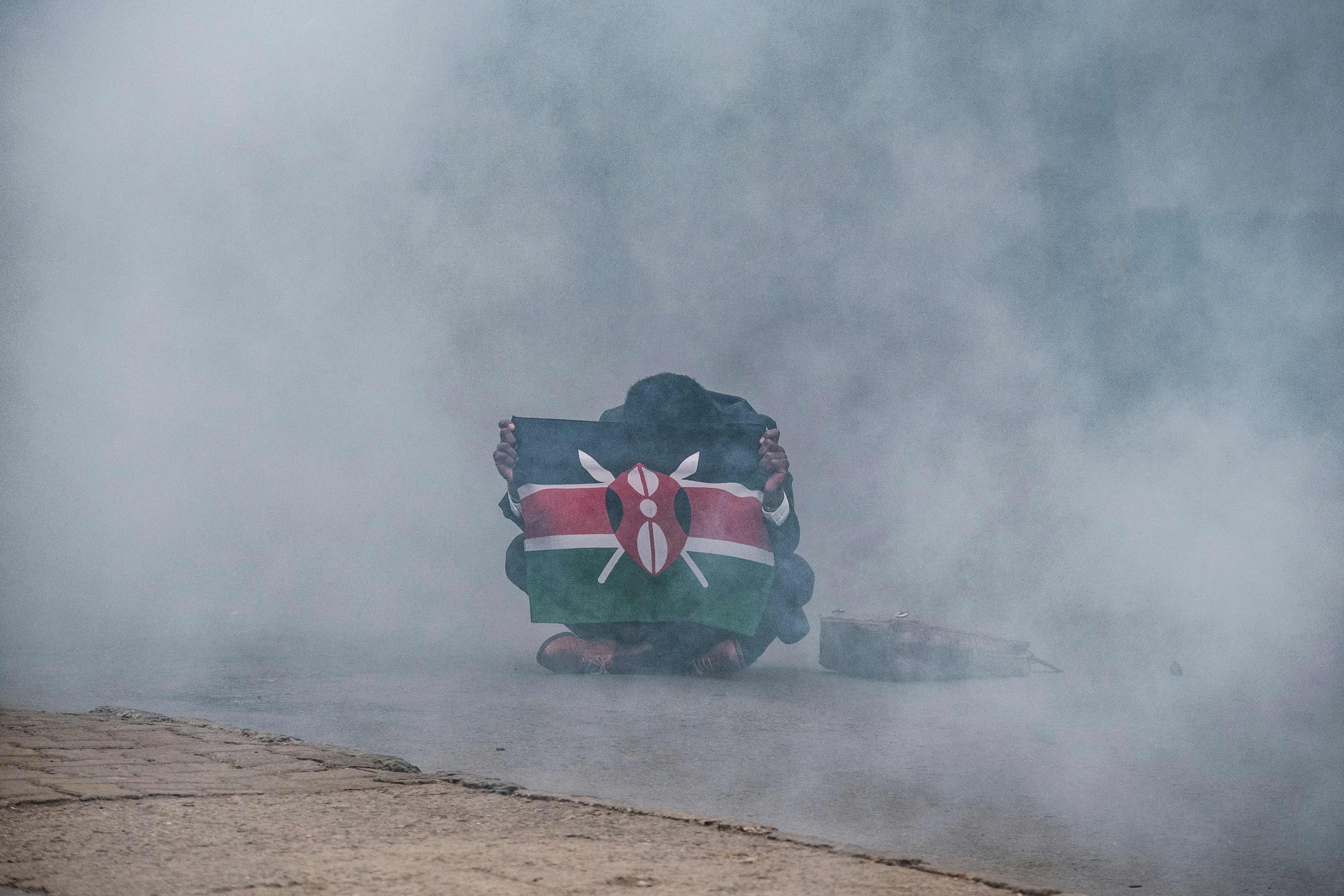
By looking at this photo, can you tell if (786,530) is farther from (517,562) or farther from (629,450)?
(517,562)

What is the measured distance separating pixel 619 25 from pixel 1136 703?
251cm

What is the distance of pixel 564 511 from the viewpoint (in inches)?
147

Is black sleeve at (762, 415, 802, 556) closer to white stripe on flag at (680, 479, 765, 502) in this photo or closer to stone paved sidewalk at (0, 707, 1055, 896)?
white stripe on flag at (680, 479, 765, 502)

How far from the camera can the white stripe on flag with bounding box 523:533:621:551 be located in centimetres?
368

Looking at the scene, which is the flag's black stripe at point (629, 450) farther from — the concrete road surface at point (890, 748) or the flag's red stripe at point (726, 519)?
the concrete road surface at point (890, 748)

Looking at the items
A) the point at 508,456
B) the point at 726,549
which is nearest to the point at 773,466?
the point at 726,549

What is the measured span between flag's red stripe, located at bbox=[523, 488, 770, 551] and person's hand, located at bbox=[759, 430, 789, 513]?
0.07m

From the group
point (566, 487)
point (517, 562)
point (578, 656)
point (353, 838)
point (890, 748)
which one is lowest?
point (353, 838)

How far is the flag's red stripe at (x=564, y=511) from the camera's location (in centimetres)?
371

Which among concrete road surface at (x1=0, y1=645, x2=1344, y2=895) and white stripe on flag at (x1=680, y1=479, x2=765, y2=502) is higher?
white stripe on flag at (x1=680, y1=479, x2=765, y2=502)

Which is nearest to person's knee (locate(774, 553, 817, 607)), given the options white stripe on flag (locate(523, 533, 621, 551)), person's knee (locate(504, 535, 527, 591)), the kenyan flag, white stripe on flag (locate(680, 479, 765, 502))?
the kenyan flag

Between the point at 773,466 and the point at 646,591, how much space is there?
0.59 meters

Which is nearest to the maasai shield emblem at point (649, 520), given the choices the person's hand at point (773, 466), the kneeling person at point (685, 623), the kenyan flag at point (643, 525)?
the kenyan flag at point (643, 525)

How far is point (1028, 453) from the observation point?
3422 millimetres
